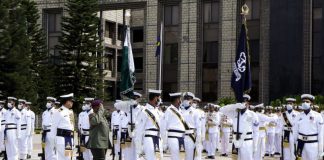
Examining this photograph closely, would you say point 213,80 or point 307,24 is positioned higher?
point 307,24

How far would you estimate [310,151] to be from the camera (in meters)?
15.9

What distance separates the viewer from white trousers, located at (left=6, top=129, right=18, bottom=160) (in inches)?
826

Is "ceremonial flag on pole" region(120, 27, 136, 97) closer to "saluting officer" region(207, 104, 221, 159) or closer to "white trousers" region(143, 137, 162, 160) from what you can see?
"white trousers" region(143, 137, 162, 160)

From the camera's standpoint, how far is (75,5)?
4700 cm

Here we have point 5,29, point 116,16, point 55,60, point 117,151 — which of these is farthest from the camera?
point 116,16

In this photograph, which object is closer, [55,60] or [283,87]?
[283,87]

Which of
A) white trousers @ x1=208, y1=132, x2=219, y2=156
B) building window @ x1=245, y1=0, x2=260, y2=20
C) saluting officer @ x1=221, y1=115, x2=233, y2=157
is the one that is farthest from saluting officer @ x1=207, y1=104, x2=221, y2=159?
building window @ x1=245, y1=0, x2=260, y2=20

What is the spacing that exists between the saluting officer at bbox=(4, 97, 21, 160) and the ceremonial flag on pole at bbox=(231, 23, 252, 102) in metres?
7.94

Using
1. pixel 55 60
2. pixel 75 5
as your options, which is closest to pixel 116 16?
pixel 55 60

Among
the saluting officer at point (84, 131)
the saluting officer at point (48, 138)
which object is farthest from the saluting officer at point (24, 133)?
the saluting officer at point (48, 138)

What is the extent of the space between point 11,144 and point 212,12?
88.9ft

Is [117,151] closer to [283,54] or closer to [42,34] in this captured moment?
[283,54]

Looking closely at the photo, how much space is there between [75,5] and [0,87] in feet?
25.7

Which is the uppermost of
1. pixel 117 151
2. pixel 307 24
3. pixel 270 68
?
pixel 307 24
